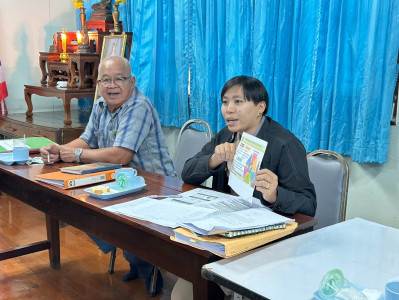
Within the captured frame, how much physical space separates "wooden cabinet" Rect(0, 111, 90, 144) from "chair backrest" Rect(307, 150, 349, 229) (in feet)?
7.84

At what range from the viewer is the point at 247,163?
156cm

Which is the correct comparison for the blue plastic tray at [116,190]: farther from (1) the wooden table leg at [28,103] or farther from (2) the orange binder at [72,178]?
(1) the wooden table leg at [28,103]

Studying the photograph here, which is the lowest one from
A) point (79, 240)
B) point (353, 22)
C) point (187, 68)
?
point (79, 240)

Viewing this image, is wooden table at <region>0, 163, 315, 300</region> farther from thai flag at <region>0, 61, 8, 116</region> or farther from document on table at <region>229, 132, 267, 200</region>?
thai flag at <region>0, 61, 8, 116</region>

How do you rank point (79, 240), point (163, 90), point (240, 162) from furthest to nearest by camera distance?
point (163, 90), point (79, 240), point (240, 162)

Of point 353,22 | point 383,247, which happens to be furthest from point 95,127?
point 383,247

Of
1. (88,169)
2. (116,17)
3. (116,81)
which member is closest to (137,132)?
(116,81)

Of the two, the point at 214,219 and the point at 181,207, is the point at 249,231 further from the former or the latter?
the point at 181,207

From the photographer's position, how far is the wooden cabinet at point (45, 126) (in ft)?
12.8

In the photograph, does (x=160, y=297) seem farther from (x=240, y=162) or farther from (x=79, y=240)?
(x=240, y=162)

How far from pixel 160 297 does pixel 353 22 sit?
72.9 inches

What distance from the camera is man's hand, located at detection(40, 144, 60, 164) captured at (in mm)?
2439

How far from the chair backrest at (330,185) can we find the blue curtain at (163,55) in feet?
5.87

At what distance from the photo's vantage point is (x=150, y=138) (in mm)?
2617
